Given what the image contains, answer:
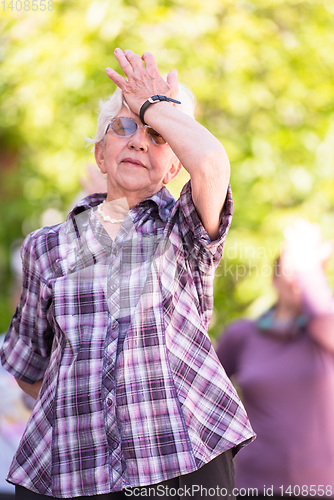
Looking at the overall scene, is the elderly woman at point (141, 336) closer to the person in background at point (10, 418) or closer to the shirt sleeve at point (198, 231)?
the shirt sleeve at point (198, 231)

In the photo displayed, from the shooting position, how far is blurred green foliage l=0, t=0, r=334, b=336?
2.90 meters

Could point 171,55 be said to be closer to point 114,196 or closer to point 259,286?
point 259,286

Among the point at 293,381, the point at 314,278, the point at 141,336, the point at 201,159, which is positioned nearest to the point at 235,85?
the point at 314,278

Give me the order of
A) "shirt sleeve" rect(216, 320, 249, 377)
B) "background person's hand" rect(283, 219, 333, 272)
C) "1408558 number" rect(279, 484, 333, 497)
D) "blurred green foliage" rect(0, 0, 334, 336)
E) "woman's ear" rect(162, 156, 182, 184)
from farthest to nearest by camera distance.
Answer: "blurred green foliage" rect(0, 0, 334, 336)
"shirt sleeve" rect(216, 320, 249, 377)
"background person's hand" rect(283, 219, 333, 272)
"1408558 number" rect(279, 484, 333, 497)
"woman's ear" rect(162, 156, 182, 184)

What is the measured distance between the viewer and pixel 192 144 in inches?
41.8

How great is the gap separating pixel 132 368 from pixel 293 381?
3.84 ft

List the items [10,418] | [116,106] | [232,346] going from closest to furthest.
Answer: [116,106]
[232,346]
[10,418]

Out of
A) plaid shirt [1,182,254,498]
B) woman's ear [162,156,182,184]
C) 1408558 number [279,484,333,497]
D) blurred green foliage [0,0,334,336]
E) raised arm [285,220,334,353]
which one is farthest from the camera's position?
blurred green foliage [0,0,334,336]

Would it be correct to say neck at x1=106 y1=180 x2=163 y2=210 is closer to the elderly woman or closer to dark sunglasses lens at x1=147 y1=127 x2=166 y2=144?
the elderly woman

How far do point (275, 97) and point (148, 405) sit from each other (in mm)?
2422

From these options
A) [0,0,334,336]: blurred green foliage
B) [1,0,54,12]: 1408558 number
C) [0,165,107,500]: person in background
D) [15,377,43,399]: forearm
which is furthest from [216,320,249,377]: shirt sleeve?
[1,0,54,12]: 1408558 number

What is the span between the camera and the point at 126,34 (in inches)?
118

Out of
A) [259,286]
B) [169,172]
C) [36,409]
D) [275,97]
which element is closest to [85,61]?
[275,97]

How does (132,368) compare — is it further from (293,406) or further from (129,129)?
(293,406)
